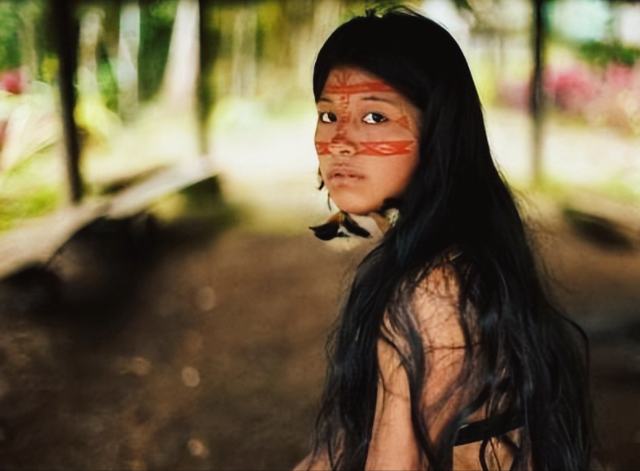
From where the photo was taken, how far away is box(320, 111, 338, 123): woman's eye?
141cm

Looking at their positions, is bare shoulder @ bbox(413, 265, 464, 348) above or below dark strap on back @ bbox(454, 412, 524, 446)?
above

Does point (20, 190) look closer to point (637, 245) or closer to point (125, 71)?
point (125, 71)

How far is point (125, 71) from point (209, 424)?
2.73ft

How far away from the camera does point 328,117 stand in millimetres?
1422

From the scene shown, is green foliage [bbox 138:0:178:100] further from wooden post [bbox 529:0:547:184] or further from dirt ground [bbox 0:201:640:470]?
wooden post [bbox 529:0:547:184]

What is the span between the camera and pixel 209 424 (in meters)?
2.25

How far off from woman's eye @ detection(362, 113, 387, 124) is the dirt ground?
2.95 ft

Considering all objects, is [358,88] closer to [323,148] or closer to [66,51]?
[323,148]

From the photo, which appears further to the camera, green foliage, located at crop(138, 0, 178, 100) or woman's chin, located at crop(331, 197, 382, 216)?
green foliage, located at crop(138, 0, 178, 100)

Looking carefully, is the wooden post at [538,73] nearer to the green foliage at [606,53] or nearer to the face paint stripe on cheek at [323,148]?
the green foliage at [606,53]

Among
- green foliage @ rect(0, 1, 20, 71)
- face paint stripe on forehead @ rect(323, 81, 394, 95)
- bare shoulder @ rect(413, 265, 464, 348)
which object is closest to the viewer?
bare shoulder @ rect(413, 265, 464, 348)

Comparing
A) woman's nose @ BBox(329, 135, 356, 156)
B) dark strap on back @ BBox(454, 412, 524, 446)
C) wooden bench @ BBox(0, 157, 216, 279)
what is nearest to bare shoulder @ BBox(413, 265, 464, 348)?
dark strap on back @ BBox(454, 412, 524, 446)

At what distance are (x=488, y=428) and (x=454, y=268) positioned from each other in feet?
0.74

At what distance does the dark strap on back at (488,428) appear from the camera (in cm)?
128
